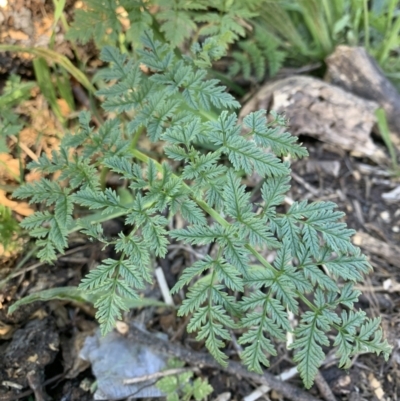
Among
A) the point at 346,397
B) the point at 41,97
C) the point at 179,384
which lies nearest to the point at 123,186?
the point at 41,97

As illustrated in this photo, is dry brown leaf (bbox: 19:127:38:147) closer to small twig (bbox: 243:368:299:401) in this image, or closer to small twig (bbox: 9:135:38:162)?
small twig (bbox: 9:135:38:162)

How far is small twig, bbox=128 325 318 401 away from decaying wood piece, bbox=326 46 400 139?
1.36m

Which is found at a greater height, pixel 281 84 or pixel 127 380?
pixel 281 84

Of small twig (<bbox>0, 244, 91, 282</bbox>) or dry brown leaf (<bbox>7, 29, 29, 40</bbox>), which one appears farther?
dry brown leaf (<bbox>7, 29, 29, 40</bbox>)

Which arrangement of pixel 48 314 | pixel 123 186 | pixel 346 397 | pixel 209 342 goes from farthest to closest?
pixel 123 186 → pixel 48 314 → pixel 346 397 → pixel 209 342

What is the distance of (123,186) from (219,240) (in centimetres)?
101

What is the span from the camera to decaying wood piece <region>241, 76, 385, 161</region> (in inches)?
95.2

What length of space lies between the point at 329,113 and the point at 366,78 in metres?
0.31

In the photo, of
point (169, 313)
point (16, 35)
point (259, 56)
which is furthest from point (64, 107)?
point (169, 313)

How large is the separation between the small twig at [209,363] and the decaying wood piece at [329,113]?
45.3 inches

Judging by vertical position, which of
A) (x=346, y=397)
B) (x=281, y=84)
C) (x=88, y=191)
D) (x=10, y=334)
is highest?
(x=88, y=191)

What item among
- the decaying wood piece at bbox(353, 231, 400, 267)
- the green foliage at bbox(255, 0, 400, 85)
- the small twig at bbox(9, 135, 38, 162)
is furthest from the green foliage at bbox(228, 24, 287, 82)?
the small twig at bbox(9, 135, 38, 162)

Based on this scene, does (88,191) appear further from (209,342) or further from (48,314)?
(48,314)

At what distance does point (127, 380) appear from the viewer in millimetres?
2014
